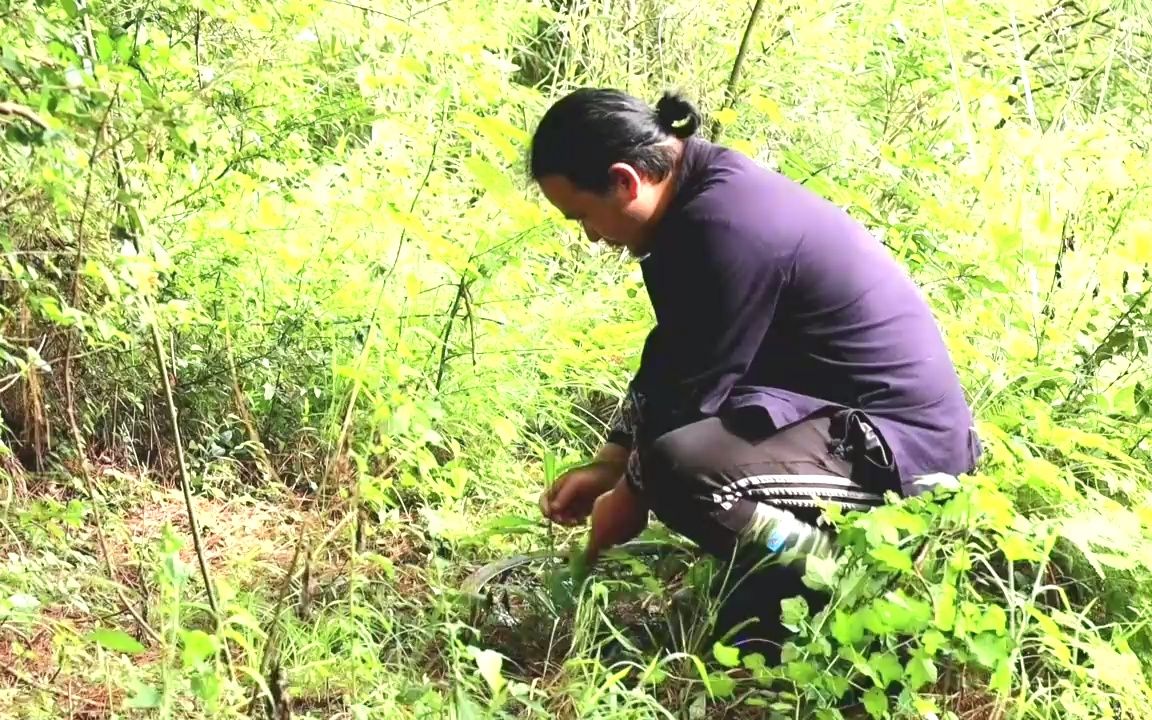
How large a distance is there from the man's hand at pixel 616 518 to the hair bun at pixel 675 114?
2.30 ft

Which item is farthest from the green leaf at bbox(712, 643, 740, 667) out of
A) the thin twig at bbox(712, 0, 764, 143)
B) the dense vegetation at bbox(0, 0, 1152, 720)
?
the thin twig at bbox(712, 0, 764, 143)

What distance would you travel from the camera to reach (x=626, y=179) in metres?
1.92

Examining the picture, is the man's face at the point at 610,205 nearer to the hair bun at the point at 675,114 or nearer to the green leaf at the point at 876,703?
the hair bun at the point at 675,114

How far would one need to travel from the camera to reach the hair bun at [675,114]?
77.7 inches

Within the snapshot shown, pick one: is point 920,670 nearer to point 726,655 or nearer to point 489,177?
point 726,655

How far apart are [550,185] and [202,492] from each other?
3.72 feet

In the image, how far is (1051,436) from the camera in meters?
2.09

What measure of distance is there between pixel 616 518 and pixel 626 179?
2.17 feet

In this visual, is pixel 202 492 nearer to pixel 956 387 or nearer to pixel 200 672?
pixel 200 672

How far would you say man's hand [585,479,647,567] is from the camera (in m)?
1.97

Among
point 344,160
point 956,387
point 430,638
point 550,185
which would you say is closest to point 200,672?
point 430,638

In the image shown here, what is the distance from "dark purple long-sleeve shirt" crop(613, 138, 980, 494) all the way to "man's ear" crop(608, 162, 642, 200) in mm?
83

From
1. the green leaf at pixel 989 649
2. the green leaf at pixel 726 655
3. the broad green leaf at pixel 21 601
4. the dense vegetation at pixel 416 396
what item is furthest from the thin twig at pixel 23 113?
the green leaf at pixel 989 649

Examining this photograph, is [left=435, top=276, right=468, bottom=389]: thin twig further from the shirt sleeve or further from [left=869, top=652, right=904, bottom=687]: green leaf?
[left=869, top=652, right=904, bottom=687]: green leaf
